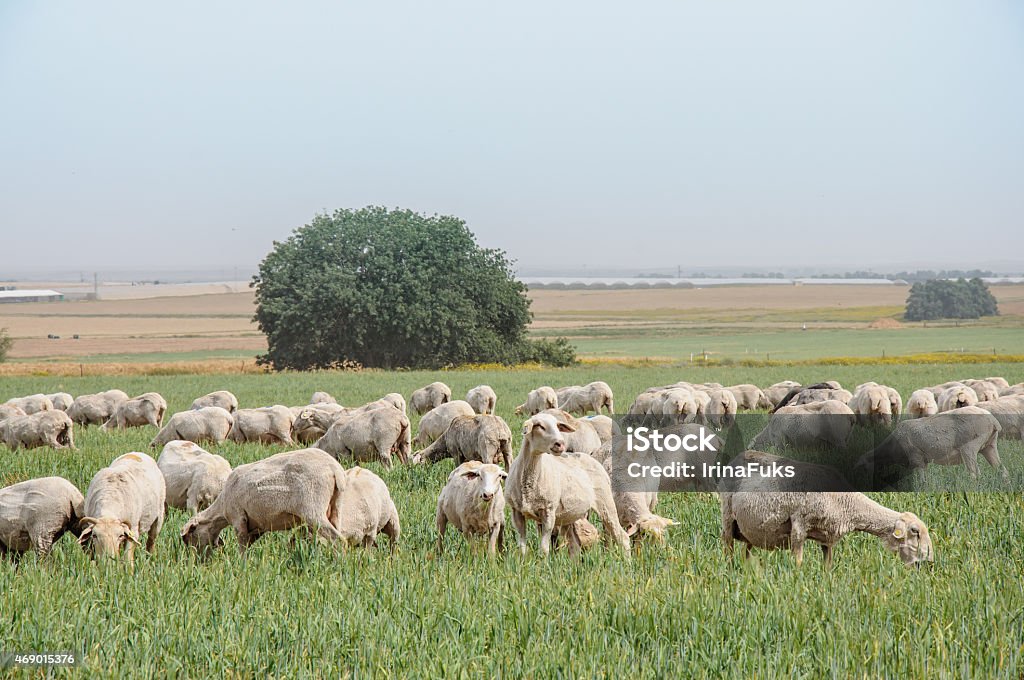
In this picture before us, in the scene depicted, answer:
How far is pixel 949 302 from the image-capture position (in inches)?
5157

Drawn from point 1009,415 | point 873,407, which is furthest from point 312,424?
point 1009,415

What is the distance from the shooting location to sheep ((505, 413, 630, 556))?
946cm

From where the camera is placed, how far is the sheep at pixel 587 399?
95.4ft

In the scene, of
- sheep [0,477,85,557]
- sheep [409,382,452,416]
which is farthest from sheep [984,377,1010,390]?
sheep [0,477,85,557]

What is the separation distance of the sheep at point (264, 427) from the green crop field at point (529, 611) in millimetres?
10208

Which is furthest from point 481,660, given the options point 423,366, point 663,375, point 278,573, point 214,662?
point 423,366

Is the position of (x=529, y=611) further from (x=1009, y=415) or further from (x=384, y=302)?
(x=384, y=302)

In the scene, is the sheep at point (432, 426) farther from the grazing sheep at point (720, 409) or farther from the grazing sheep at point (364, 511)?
the grazing sheep at point (364, 511)

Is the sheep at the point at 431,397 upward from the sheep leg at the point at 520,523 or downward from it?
downward

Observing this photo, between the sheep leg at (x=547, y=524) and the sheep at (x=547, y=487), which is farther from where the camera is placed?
the sheep leg at (x=547, y=524)

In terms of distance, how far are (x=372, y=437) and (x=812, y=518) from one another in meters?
9.59

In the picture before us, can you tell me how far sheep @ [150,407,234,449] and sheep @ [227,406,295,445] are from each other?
1.27 feet

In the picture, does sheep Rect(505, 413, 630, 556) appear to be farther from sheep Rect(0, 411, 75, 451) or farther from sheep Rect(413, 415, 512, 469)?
sheep Rect(0, 411, 75, 451)

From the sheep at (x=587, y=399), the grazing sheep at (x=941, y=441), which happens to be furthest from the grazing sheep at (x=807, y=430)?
the sheep at (x=587, y=399)
